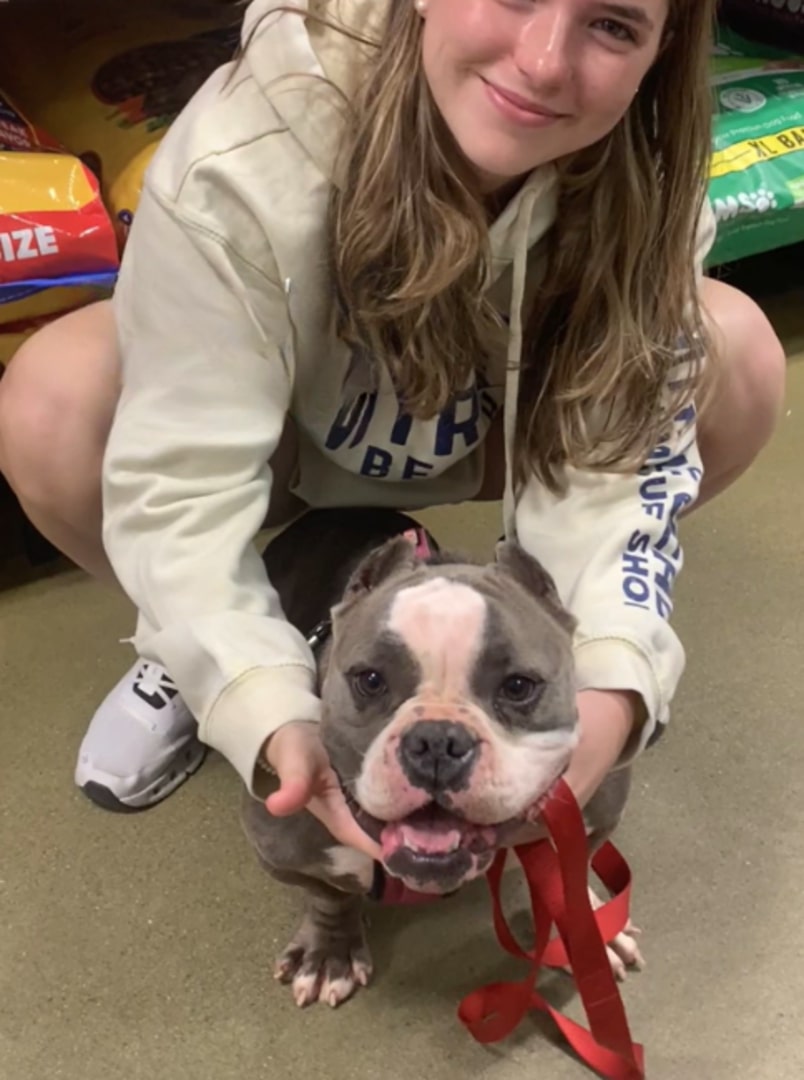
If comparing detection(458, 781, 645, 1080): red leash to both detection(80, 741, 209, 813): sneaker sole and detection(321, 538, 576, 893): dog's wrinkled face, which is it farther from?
detection(80, 741, 209, 813): sneaker sole

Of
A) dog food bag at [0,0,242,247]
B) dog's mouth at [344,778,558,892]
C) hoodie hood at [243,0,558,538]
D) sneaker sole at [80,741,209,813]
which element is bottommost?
sneaker sole at [80,741,209,813]

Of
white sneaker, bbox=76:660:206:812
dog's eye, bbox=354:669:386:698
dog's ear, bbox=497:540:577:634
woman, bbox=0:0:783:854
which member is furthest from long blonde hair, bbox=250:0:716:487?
white sneaker, bbox=76:660:206:812

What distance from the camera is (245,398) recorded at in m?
0.83

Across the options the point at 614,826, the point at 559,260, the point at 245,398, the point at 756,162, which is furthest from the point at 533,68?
the point at 756,162

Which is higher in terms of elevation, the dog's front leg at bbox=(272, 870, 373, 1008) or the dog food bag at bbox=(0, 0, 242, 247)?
the dog food bag at bbox=(0, 0, 242, 247)

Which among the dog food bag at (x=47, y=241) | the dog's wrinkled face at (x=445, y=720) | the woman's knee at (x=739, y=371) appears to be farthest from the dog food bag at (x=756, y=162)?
the dog's wrinkled face at (x=445, y=720)

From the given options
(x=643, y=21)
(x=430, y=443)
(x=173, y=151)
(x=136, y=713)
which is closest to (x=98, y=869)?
(x=136, y=713)

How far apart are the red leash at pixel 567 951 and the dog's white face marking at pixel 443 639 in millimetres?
112

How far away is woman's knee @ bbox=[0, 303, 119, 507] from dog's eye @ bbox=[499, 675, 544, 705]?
1.37 ft

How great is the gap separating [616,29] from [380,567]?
0.37 meters

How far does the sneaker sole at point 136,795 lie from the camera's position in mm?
1056

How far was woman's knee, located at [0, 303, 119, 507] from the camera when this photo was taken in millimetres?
928

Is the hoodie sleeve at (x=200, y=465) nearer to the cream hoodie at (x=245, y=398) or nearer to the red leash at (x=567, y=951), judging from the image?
the cream hoodie at (x=245, y=398)

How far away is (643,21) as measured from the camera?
2.44 ft
